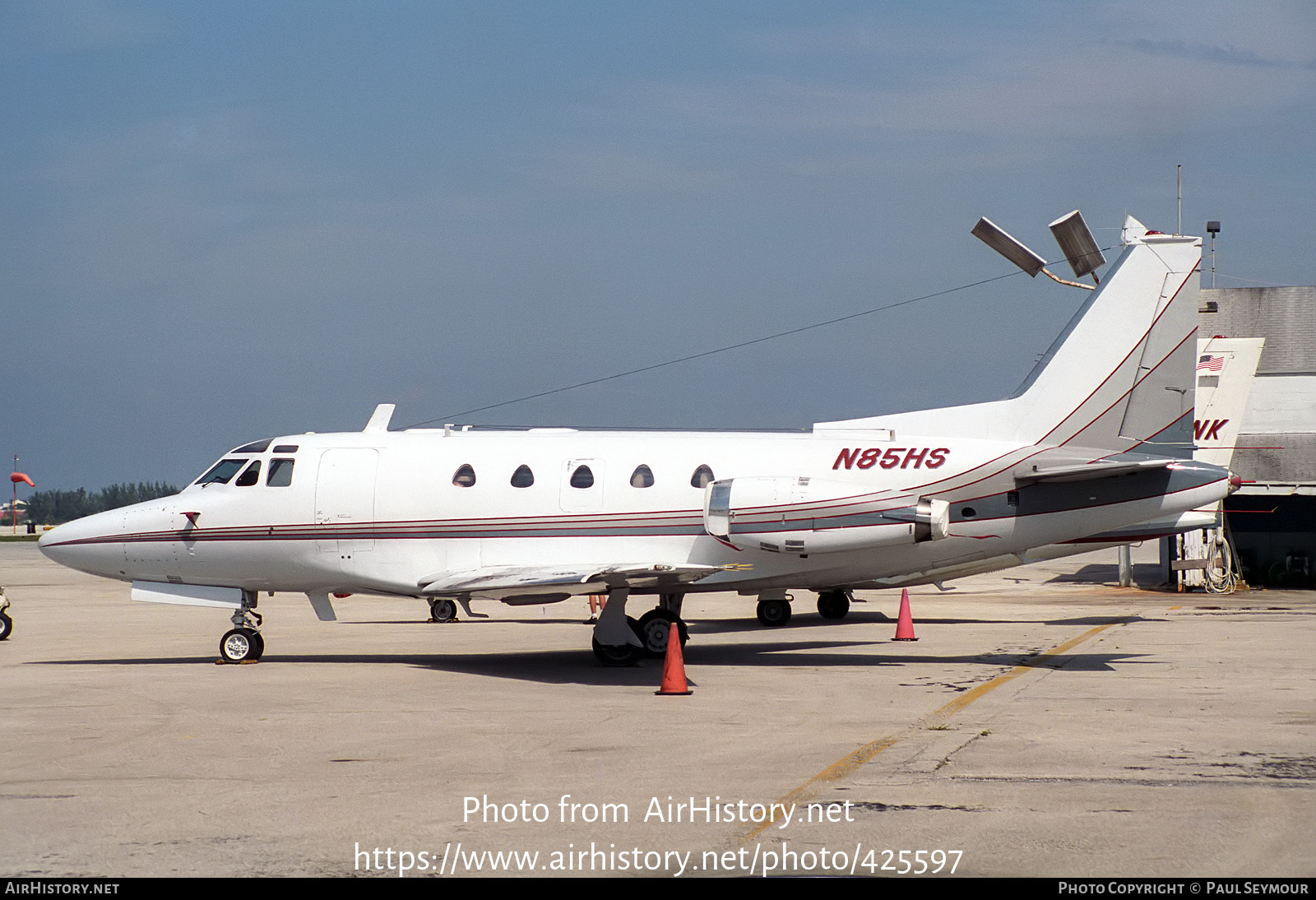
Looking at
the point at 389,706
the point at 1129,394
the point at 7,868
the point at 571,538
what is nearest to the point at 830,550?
the point at 571,538

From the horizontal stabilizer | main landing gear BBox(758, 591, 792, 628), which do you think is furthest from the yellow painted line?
main landing gear BBox(758, 591, 792, 628)

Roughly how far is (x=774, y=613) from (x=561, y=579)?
9.91 m

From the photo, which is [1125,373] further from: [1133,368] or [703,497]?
[703,497]

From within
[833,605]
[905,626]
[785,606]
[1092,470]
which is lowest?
[833,605]

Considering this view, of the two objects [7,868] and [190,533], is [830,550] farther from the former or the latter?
[7,868]

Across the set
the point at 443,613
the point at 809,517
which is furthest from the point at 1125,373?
the point at 443,613

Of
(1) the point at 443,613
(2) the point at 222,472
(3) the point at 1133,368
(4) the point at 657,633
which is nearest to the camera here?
(3) the point at 1133,368

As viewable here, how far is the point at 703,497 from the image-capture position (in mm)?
17484

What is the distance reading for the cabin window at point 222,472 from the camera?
60.5 feet

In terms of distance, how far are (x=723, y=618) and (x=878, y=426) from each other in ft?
30.5

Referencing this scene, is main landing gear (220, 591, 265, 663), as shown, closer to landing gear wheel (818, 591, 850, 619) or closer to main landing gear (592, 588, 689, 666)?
main landing gear (592, 588, 689, 666)

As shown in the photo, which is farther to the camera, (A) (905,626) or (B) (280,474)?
(A) (905,626)

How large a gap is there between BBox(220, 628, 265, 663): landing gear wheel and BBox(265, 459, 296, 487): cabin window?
7.17 feet

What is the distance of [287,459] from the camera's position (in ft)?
60.0
